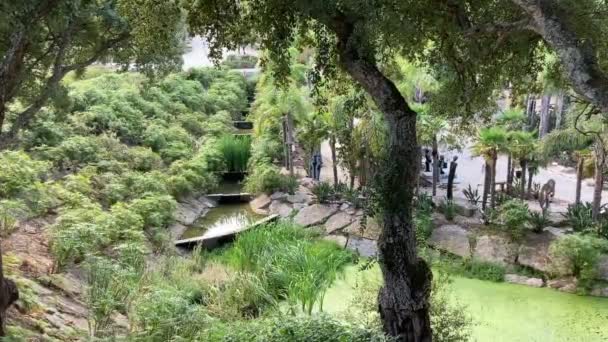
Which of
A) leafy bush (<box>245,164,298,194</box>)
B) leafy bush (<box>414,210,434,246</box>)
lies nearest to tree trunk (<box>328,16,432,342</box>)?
leafy bush (<box>414,210,434,246</box>)

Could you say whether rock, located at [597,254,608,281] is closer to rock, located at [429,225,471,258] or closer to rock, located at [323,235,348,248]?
rock, located at [429,225,471,258]

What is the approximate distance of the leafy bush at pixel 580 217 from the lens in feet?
32.8

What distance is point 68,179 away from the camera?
1017cm

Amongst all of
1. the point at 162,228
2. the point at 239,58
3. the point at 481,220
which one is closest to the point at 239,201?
the point at 162,228

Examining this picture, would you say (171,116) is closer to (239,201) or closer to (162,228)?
(239,201)

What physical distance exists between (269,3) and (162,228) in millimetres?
5972

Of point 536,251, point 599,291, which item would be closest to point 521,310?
point 599,291

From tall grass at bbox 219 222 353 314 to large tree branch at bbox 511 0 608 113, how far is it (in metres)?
3.79

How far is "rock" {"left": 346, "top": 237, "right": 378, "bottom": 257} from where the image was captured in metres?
10.5

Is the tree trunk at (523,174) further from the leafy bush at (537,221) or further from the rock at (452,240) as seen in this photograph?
the rock at (452,240)

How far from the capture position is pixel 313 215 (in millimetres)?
11711

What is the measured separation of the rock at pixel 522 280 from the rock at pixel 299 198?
4.29m

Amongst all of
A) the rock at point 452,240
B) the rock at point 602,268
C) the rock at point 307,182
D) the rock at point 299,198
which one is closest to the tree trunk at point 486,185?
the rock at point 452,240

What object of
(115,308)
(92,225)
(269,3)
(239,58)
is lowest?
(115,308)
